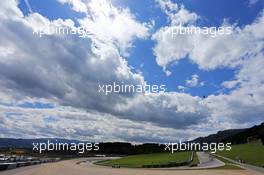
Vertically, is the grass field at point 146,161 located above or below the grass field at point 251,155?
below

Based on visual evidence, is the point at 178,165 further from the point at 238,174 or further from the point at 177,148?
the point at 177,148

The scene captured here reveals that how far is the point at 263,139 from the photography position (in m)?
139

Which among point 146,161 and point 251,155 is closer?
point 251,155

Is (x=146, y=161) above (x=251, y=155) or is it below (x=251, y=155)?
below

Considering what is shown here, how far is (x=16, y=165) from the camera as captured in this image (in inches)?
2805

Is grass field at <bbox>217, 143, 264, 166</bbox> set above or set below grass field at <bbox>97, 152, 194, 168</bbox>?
above

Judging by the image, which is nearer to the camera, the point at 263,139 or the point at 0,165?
the point at 0,165

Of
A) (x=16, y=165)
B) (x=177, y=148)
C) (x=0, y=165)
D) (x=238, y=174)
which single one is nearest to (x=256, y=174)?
(x=238, y=174)

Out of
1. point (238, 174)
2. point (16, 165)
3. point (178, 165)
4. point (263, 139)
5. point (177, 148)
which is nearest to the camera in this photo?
point (238, 174)

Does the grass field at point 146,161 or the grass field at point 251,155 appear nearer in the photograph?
the grass field at point 251,155

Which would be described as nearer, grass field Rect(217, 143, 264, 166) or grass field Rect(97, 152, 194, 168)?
grass field Rect(217, 143, 264, 166)

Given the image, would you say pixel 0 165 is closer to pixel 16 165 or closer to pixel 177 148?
pixel 16 165

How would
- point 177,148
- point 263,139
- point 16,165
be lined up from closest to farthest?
1. point 16,165
2. point 263,139
3. point 177,148

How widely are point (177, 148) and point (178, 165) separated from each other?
111m
